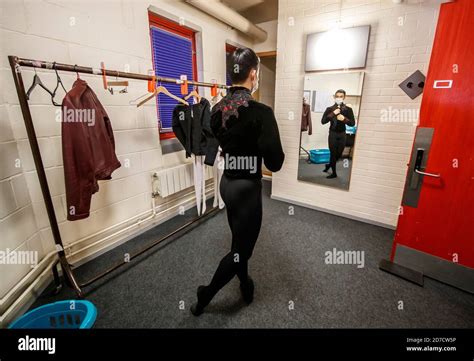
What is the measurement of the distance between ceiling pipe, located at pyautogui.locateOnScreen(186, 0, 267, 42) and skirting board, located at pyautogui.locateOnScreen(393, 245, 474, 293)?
332 cm

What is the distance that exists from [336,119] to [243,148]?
2095mm

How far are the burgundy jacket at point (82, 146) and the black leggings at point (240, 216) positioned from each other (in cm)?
92

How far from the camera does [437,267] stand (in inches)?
72.2

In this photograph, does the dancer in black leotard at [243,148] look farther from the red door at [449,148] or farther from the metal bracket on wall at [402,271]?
the metal bracket on wall at [402,271]

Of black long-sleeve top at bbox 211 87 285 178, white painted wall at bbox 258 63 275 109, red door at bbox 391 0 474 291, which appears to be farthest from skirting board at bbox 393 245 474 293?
white painted wall at bbox 258 63 275 109

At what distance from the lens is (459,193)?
1640mm

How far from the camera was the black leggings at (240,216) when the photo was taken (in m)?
1.26

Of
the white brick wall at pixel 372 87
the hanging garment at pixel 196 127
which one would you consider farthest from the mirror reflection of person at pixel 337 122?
the hanging garment at pixel 196 127

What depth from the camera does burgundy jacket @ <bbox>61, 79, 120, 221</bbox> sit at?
4.61 feet

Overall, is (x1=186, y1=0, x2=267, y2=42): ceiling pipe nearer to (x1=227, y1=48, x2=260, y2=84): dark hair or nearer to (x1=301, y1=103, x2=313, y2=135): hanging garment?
(x1=301, y1=103, x2=313, y2=135): hanging garment

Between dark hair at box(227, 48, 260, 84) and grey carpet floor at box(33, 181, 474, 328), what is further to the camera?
grey carpet floor at box(33, 181, 474, 328)

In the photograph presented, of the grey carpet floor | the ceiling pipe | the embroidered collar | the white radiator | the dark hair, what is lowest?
the grey carpet floor

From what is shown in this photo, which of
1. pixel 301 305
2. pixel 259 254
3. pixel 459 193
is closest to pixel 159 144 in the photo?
pixel 259 254

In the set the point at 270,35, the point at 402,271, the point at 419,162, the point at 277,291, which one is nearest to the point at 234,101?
the point at 277,291
